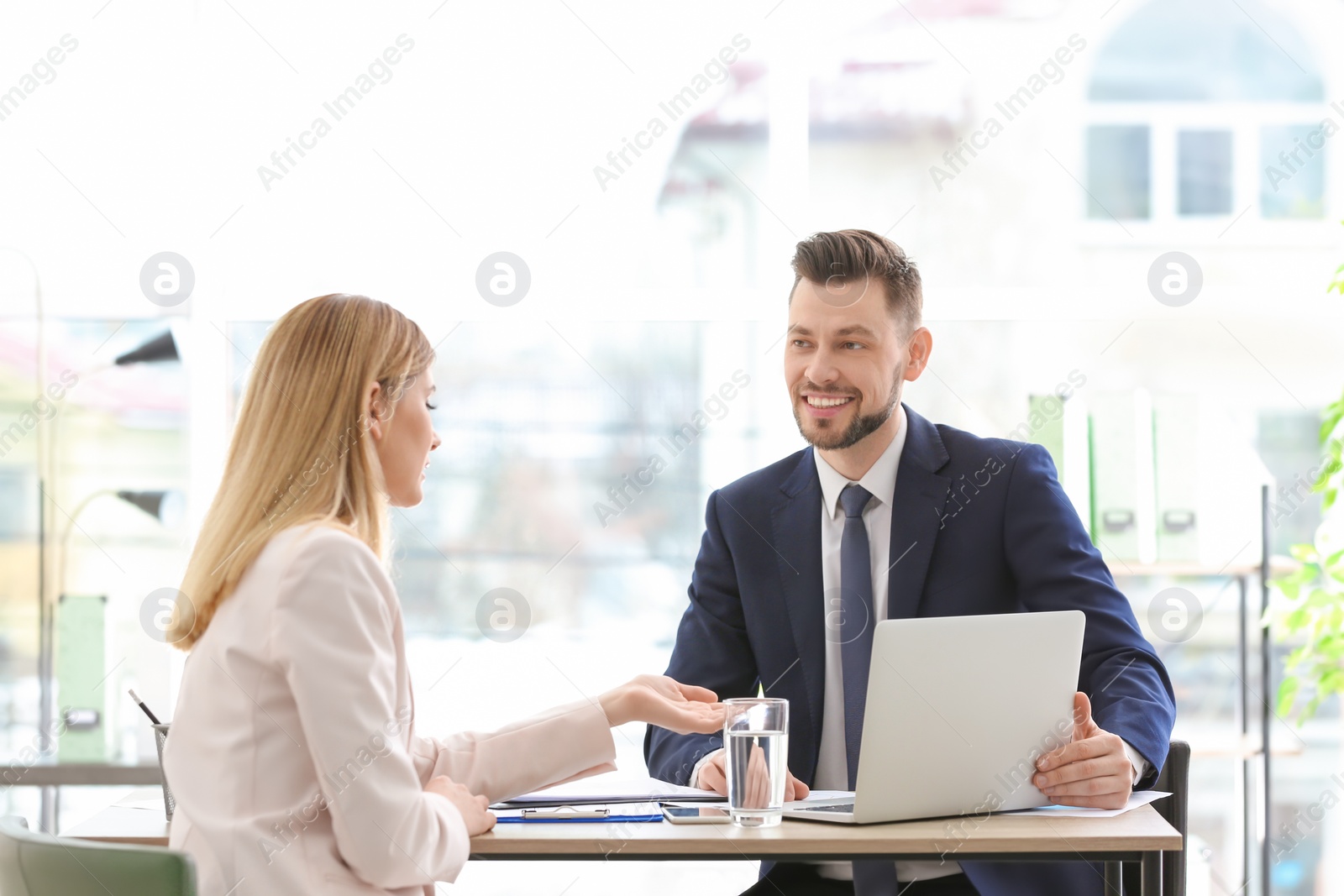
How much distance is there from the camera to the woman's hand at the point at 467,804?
4.50 feet

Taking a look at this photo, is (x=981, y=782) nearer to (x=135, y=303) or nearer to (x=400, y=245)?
(x=400, y=245)

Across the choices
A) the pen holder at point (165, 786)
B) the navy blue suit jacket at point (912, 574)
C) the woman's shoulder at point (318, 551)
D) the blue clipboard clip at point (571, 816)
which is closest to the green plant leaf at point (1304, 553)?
the navy blue suit jacket at point (912, 574)

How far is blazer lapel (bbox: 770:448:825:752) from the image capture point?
1.94 metres

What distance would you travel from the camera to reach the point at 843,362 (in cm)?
205

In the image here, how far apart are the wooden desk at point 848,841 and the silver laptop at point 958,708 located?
0.11 ft

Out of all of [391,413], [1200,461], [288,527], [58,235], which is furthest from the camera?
[58,235]

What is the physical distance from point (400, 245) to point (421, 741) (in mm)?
1914

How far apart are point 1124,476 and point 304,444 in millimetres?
2154

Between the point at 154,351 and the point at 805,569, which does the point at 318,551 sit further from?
the point at 154,351

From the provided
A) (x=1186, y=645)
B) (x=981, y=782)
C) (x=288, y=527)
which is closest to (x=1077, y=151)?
(x=1186, y=645)

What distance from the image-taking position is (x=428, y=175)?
3207mm

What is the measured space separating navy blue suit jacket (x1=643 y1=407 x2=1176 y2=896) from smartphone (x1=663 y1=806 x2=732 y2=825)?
0.25 m

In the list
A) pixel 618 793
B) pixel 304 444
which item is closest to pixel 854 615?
pixel 618 793

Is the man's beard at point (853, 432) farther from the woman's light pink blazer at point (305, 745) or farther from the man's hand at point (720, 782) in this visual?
the woman's light pink blazer at point (305, 745)
